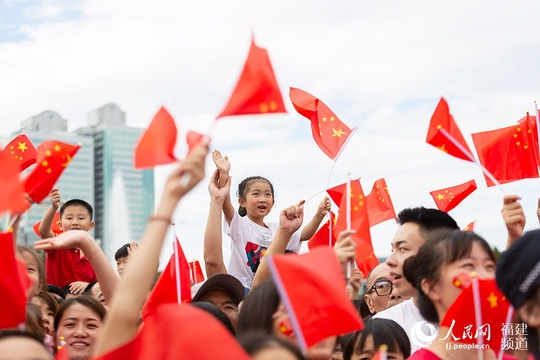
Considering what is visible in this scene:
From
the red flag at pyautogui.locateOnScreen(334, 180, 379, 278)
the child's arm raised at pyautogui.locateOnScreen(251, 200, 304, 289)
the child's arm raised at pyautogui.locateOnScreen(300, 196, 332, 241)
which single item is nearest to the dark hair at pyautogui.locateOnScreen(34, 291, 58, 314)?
the child's arm raised at pyautogui.locateOnScreen(251, 200, 304, 289)

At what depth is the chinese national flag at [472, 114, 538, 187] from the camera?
262 inches

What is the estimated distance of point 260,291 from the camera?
376 cm

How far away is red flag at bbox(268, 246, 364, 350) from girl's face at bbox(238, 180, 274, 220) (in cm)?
388

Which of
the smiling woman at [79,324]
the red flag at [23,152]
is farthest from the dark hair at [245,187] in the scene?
the smiling woman at [79,324]

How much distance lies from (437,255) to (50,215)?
14.6ft

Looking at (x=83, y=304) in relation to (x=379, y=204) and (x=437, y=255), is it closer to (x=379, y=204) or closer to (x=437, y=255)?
(x=437, y=255)

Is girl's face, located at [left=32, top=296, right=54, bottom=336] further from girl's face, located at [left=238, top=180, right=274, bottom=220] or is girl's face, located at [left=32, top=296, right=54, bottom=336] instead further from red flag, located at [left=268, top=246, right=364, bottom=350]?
red flag, located at [left=268, top=246, right=364, bottom=350]

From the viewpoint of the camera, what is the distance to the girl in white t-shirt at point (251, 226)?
A: 7.03m

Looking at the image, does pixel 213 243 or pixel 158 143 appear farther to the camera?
pixel 213 243

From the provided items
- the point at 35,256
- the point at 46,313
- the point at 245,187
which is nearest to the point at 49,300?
the point at 46,313

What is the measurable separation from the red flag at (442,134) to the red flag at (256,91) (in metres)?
1.69

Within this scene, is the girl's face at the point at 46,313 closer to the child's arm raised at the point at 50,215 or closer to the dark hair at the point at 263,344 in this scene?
the child's arm raised at the point at 50,215

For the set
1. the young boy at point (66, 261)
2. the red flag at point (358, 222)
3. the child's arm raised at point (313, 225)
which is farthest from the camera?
the young boy at point (66, 261)

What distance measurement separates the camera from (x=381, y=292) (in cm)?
677
